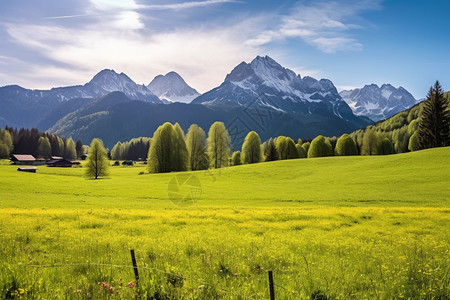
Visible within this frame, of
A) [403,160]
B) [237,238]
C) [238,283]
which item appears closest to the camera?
[238,283]

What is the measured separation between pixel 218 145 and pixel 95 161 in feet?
125

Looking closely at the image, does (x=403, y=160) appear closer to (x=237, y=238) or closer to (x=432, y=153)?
(x=432, y=153)

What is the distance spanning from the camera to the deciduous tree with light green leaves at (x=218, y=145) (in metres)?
92.8

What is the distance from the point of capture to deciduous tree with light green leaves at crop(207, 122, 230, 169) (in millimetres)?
92812

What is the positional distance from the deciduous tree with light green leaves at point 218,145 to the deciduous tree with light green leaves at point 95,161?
3332cm

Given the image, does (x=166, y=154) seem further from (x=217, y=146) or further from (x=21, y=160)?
(x=21, y=160)

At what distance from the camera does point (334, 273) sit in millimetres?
8211

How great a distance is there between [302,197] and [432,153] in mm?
41758

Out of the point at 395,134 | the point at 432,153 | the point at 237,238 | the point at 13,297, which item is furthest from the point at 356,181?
the point at 395,134

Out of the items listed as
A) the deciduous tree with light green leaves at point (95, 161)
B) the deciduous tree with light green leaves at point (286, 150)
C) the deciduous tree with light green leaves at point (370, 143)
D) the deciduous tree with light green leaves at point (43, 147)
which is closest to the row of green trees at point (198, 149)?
the deciduous tree with light green leaves at point (286, 150)

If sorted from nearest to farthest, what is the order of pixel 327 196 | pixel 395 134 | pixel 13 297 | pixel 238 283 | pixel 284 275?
pixel 13 297 → pixel 238 283 → pixel 284 275 → pixel 327 196 → pixel 395 134

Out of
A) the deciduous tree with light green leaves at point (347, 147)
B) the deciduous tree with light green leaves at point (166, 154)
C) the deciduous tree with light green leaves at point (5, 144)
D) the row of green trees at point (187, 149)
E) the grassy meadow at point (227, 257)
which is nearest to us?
the grassy meadow at point (227, 257)

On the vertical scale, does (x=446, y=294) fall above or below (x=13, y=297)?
below

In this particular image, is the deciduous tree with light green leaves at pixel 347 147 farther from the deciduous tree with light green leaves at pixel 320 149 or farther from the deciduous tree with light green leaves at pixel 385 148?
the deciduous tree with light green leaves at pixel 385 148
